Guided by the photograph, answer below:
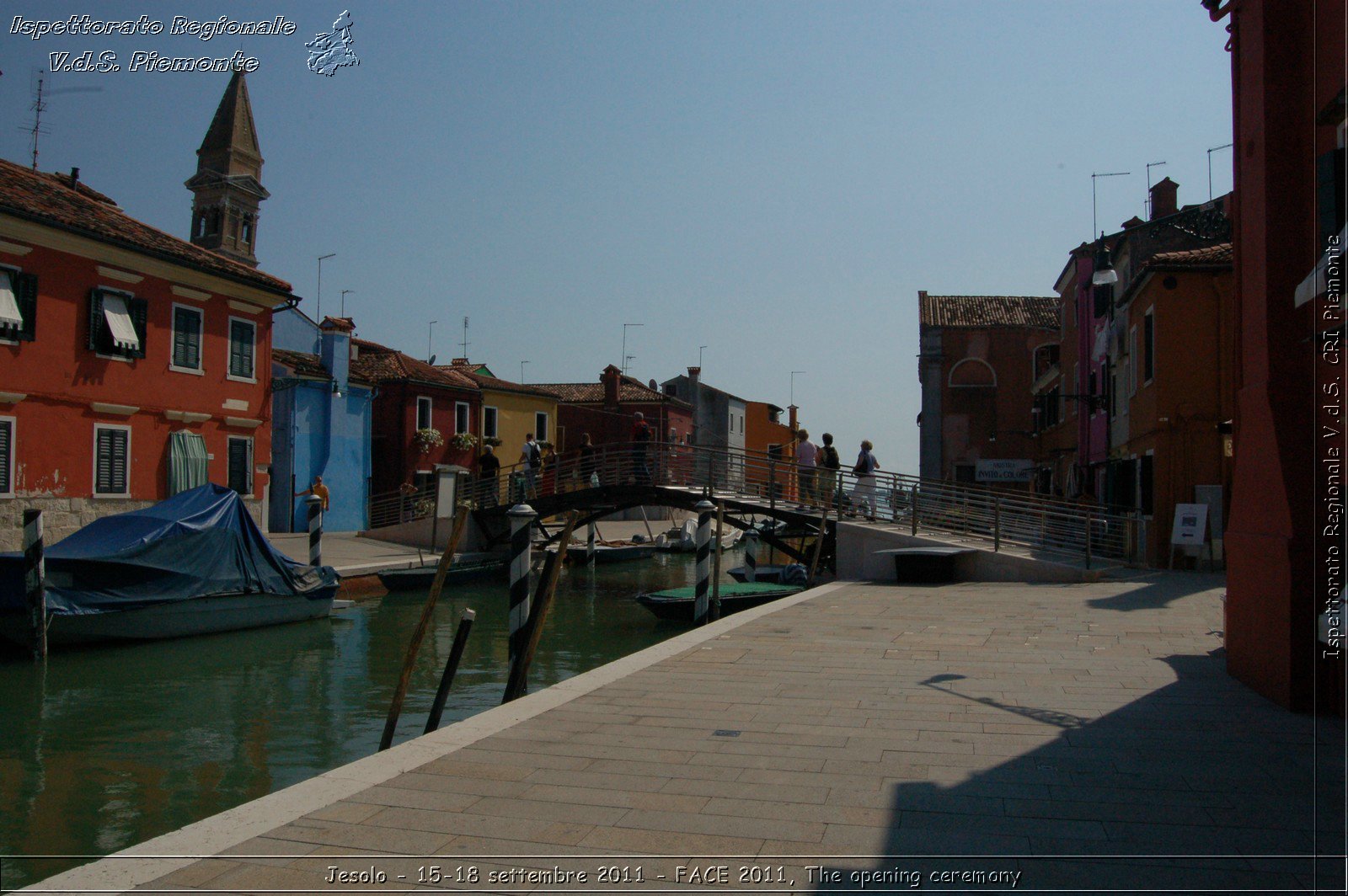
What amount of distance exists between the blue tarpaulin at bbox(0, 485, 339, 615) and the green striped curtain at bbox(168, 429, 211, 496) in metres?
6.33

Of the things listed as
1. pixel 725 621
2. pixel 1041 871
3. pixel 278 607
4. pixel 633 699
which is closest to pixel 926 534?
pixel 725 621

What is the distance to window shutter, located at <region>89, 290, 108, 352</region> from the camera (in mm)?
20531

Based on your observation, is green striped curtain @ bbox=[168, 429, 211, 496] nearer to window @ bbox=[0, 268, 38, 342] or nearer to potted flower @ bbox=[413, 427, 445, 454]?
window @ bbox=[0, 268, 38, 342]

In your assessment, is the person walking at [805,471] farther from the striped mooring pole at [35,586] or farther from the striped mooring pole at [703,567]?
the striped mooring pole at [35,586]

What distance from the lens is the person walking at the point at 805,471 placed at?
2125 centimetres

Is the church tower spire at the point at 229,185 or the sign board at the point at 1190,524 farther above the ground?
the church tower spire at the point at 229,185

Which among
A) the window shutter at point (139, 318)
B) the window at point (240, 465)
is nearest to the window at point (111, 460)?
the window shutter at point (139, 318)

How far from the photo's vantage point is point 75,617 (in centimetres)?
1400

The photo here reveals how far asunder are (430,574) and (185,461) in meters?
5.94

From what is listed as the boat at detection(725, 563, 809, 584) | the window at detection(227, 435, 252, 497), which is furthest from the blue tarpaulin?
the window at detection(227, 435, 252, 497)

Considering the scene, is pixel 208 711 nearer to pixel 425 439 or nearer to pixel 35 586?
pixel 35 586

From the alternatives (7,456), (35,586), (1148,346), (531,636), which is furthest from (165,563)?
(1148,346)

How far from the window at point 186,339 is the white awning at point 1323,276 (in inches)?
867

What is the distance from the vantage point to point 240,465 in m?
24.9
